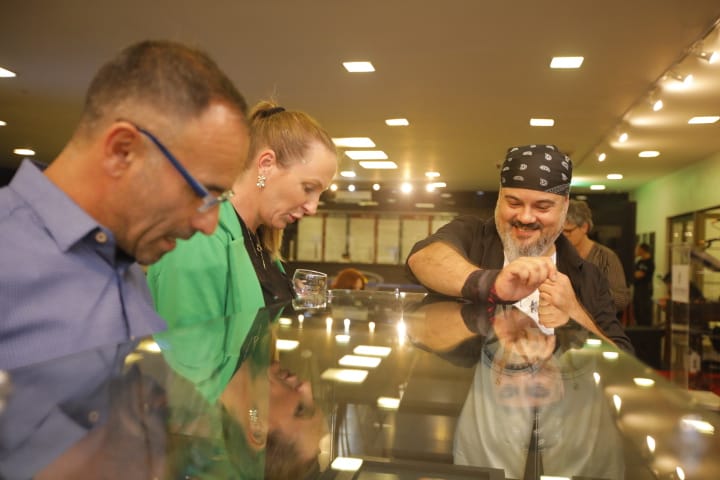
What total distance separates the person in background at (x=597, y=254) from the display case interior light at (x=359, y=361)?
3853 millimetres

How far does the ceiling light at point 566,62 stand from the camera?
5535mm

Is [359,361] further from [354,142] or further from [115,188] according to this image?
[354,142]

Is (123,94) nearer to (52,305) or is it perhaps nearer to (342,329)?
(52,305)

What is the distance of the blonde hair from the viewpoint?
196 cm

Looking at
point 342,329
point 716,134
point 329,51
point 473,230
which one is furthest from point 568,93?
point 342,329

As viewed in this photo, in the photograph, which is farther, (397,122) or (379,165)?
(379,165)

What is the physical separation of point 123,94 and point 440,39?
180 inches

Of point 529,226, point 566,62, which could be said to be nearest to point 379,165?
point 566,62

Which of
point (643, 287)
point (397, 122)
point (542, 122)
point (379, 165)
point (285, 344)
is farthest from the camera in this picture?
point (379, 165)

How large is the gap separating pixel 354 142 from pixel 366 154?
3.45 ft

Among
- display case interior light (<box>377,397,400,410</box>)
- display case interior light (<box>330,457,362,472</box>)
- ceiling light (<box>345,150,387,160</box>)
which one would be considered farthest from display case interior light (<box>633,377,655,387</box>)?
ceiling light (<box>345,150,387,160</box>)

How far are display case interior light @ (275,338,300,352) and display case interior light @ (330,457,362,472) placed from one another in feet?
1.59

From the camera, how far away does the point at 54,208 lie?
0.96 metres

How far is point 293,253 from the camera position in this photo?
15.0m
